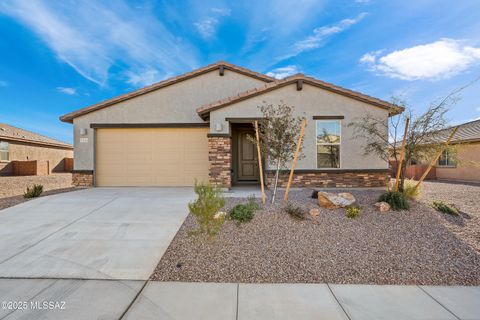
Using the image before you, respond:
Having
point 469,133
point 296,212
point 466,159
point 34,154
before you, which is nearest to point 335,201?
point 296,212

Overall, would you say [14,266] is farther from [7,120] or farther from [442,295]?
[7,120]

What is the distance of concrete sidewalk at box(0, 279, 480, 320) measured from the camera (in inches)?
93.2

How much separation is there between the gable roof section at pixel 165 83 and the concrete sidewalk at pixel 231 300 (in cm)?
822

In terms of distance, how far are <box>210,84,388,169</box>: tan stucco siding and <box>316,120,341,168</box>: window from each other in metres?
0.19

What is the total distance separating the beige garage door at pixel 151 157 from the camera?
975 cm

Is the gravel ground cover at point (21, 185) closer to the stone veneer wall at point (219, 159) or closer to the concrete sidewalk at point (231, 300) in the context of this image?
the stone veneer wall at point (219, 159)

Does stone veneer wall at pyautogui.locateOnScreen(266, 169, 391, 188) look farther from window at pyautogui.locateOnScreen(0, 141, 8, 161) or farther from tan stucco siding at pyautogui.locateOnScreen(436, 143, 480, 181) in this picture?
window at pyautogui.locateOnScreen(0, 141, 8, 161)

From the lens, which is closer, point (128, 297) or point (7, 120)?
point (128, 297)

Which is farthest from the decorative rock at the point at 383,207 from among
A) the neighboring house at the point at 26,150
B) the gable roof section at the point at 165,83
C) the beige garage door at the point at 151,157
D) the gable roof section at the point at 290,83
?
the neighboring house at the point at 26,150

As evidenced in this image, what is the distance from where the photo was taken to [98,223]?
16.2 ft

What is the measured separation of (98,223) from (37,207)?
2658mm

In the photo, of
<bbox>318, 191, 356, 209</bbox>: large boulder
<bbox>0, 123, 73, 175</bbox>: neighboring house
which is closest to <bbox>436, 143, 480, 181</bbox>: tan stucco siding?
<bbox>318, 191, 356, 209</bbox>: large boulder

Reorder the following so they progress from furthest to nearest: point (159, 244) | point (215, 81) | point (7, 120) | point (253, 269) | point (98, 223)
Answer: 1. point (7, 120)
2. point (215, 81)
3. point (98, 223)
4. point (159, 244)
5. point (253, 269)

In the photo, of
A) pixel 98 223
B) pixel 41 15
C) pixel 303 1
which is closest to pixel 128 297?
pixel 98 223
